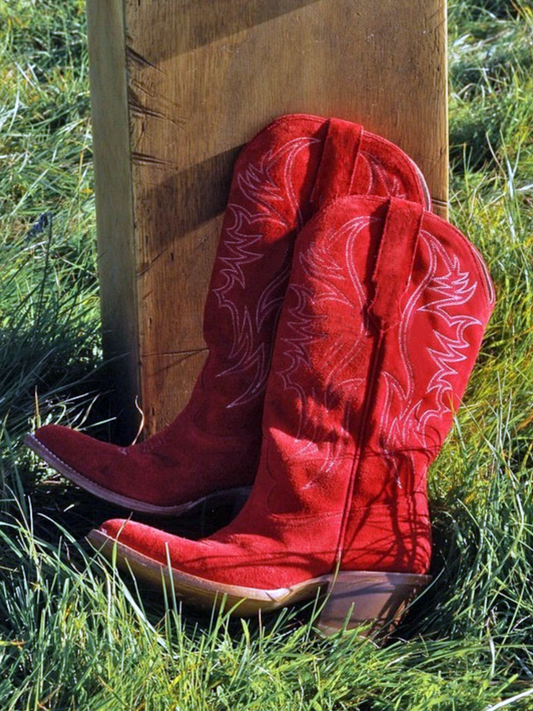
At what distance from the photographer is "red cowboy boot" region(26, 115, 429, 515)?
6.33 feet

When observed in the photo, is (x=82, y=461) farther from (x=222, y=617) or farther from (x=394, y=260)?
(x=394, y=260)

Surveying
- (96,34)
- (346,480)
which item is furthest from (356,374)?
(96,34)

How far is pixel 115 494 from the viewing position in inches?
75.9

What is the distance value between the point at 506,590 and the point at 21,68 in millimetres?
2321

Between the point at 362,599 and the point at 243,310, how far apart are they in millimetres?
544

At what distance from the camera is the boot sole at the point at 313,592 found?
1.72 metres

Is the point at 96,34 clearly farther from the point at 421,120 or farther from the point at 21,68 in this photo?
the point at 21,68

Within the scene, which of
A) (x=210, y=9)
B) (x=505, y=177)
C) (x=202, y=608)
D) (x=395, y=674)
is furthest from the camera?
(x=505, y=177)

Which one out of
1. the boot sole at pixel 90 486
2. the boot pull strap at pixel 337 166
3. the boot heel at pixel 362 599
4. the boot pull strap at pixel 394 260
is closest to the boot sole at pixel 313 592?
the boot heel at pixel 362 599

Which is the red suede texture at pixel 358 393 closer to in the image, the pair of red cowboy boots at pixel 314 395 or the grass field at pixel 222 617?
the pair of red cowboy boots at pixel 314 395

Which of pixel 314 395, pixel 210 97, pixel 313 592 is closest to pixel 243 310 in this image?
pixel 314 395

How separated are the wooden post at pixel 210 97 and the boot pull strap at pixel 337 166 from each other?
84 mm

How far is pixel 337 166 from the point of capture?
1929 mm

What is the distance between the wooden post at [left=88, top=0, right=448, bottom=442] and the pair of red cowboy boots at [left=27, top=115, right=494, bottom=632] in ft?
0.24
